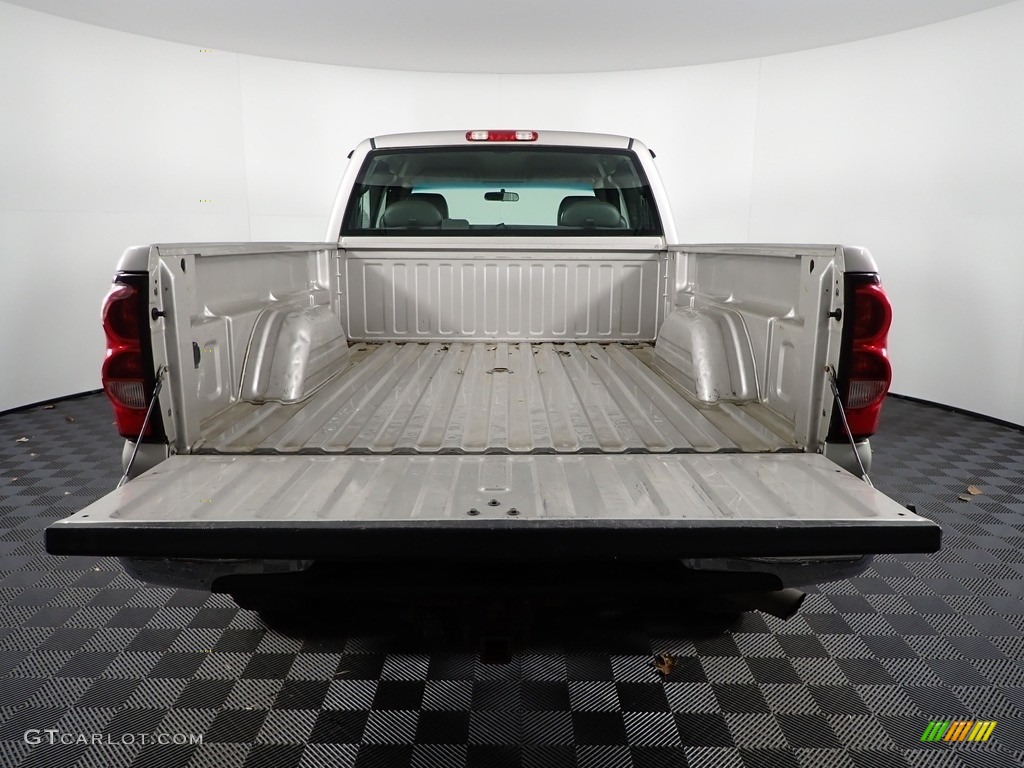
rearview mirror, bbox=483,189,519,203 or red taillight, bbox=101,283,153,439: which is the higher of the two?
rearview mirror, bbox=483,189,519,203

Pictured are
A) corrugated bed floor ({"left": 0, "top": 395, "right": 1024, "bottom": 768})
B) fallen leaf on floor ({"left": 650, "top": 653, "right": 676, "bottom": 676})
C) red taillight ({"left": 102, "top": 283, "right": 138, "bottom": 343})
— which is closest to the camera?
red taillight ({"left": 102, "top": 283, "right": 138, "bottom": 343})

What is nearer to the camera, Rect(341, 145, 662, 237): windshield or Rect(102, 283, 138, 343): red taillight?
Rect(102, 283, 138, 343): red taillight

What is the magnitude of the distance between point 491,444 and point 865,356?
1172mm

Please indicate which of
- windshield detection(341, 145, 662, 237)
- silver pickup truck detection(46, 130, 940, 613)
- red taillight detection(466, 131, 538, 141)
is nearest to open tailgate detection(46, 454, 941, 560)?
silver pickup truck detection(46, 130, 940, 613)

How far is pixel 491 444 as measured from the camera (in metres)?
2.20

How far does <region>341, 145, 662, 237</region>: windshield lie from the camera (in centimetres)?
395

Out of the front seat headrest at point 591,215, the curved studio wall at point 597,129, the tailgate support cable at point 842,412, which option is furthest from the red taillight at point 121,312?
the curved studio wall at point 597,129

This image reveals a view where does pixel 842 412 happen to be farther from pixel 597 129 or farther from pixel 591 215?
pixel 597 129

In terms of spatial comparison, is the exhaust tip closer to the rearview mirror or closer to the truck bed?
the truck bed

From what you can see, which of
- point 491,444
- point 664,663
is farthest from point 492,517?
Answer: point 664,663

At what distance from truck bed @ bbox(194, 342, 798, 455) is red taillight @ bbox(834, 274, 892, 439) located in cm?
23

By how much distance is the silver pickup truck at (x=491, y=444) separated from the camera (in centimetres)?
155

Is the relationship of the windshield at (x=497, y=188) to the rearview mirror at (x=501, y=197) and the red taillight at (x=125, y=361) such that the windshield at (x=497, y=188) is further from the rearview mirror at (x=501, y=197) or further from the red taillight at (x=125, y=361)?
the red taillight at (x=125, y=361)

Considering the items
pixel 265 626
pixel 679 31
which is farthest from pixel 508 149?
pixel 679 31
